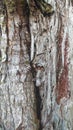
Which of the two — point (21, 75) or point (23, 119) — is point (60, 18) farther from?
point (23, 119)

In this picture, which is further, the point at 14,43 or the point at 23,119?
the point at 23,119

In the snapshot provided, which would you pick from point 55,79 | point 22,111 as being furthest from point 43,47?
point 22,111

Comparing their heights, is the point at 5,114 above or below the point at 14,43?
below

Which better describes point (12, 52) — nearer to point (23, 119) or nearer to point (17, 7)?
point (17, 7)

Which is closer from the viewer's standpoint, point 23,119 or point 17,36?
point 17,36

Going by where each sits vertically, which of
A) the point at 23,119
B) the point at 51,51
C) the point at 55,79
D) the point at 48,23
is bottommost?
the point at 23,119

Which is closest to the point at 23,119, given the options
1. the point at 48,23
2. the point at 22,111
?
the point at 22,111
